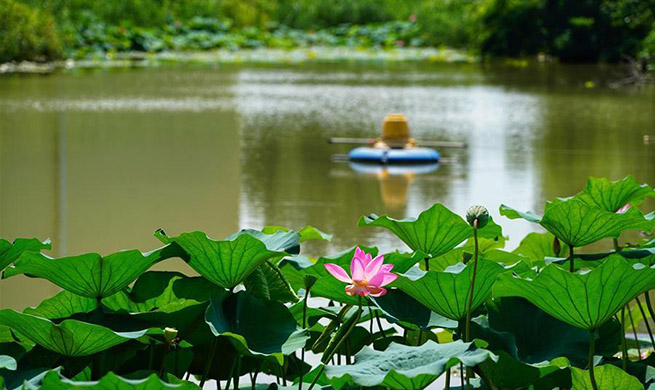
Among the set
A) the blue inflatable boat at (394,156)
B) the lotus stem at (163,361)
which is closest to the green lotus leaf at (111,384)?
the lotus stem at (163,361)

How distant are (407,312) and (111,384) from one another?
1.77 feet

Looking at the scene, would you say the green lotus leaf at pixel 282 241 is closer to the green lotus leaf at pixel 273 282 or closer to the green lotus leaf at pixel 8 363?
the green lotus leaf at pixel 273 282

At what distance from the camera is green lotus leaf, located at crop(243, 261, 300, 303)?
1666 millimetres

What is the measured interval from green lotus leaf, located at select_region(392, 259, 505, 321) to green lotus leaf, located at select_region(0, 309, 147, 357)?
0.35 meters

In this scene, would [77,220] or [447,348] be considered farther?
[77,220]

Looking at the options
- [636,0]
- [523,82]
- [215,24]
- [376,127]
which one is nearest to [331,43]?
[215,24]

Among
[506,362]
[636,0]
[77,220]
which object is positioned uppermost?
[636,0]

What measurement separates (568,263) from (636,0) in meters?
11.9

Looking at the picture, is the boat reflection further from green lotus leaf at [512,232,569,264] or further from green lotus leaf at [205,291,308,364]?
green lotus leaf at [205,291,308,364]

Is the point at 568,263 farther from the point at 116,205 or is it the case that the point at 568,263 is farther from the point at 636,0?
the point at 636,0

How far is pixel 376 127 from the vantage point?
9938 mm

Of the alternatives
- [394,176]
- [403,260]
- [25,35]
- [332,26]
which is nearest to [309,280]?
[403,260]

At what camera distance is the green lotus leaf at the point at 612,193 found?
2.01 meters

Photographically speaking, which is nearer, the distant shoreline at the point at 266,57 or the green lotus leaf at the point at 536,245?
the green lotus leaf at the point at 536,245
